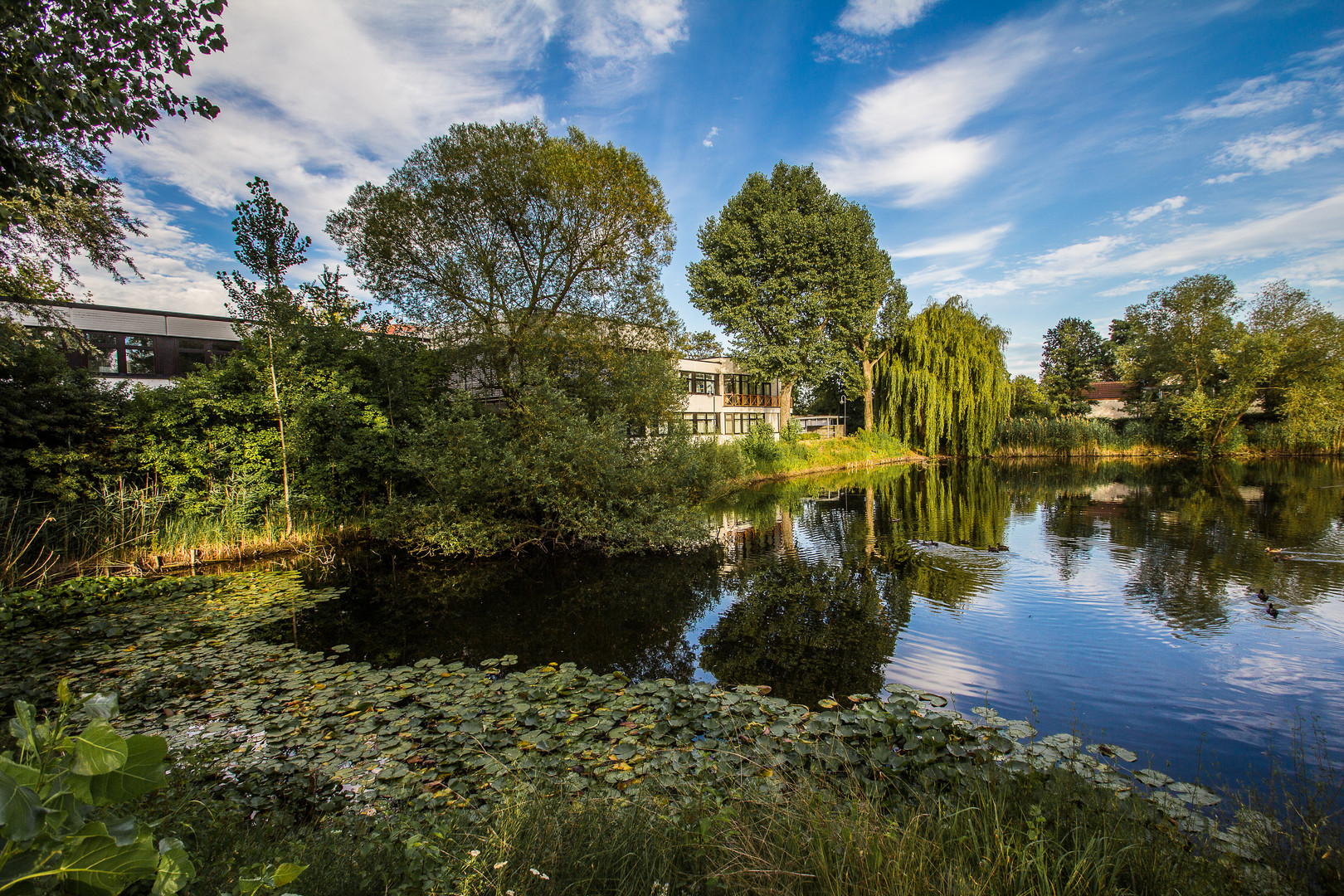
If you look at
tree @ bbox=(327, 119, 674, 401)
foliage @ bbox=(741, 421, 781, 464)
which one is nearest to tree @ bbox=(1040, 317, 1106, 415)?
foliage @ bbox=(741, 421, 781, 464)

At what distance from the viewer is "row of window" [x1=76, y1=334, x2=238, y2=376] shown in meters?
23.0

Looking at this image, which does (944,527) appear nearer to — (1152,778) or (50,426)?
(1152,778)

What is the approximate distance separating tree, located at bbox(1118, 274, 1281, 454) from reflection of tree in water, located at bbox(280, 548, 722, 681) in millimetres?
A: 35290

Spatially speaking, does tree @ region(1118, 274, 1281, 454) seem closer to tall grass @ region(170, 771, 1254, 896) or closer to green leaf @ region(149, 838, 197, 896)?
tall grass @ region(170, 771, 1254, 896)

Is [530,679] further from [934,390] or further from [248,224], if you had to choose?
[934,390]

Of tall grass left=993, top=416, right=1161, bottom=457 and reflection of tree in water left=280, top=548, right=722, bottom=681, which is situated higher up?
tall grass left=993, top=416, right=1161, bottom=457

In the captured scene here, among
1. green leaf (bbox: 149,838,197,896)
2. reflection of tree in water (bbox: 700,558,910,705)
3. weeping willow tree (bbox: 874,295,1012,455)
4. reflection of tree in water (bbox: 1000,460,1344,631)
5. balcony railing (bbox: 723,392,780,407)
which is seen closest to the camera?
green leaf (bbox: 149,838,197,896)

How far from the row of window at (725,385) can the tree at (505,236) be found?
19603mm

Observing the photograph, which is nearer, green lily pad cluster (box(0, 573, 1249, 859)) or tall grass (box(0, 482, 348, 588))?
green lily pad cluster (box(0, 573, 1249, 859))

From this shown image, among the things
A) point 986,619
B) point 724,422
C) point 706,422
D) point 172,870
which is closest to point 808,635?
point 986,619

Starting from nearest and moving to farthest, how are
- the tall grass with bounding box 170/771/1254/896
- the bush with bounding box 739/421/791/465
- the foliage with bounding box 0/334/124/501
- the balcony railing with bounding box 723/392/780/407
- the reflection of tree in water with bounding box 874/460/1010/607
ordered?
the tall grass with bounding box 170/771/1254/896 → the reflection of tree in water with bounding box 874/460/1010/607 → the foliage with bounding box 0/334/124/501 → the bush with bounding box 739/421/791/465 → the balcony railing with bounding box 723/392/780/407

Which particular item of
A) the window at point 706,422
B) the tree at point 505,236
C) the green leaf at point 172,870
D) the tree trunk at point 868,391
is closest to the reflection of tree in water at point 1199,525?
the green leaf at point 172,870

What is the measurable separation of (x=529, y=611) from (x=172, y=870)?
26.2ft

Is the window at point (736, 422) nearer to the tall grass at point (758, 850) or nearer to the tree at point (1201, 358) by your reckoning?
the tree at point (1201, 358)
